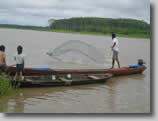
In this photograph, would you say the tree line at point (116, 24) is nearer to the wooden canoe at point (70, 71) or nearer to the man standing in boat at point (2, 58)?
the wooden canoe at point (70, 71)

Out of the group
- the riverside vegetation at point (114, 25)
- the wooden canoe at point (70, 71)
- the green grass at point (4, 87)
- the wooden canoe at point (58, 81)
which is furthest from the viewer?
the wooden canoe at point (70, 71)

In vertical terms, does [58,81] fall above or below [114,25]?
below

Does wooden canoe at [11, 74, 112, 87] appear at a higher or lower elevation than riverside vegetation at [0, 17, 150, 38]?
lower

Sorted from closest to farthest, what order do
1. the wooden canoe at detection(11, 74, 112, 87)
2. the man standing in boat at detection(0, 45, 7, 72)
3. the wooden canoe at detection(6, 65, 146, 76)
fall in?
1. the man standing in boat at detection(0, 45, 7, 72)
2. the wooden canoe at detection(11, 74, 112, 87)
3. the wooden canoe at detection(6, 65, 146, 76)

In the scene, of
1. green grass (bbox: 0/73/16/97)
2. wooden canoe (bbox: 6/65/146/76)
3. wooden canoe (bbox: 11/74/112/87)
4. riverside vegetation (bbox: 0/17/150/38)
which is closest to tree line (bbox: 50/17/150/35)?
riverside vegetation (bbox: 0/17/150/38)

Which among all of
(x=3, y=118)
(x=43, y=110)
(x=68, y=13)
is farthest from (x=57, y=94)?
(x=3, y=118)

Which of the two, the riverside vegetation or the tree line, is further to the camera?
the tree line

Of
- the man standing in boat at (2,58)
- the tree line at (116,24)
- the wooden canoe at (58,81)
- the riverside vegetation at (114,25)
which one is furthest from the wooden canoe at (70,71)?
the tree line at (116,24)

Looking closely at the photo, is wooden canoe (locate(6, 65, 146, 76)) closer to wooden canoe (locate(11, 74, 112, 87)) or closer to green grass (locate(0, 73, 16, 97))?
wooden canoe (locate(11, 74, 112, 87))

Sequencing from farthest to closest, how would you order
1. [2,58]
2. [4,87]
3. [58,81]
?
[58,81]
[2,58]
[4,87]

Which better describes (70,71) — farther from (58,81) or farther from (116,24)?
(116,24)

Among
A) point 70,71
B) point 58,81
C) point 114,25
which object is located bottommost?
point 58,81

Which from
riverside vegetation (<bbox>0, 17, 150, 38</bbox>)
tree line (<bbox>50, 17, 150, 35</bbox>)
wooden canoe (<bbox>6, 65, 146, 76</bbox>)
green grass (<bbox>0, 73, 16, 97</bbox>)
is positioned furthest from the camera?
wooden canoe (<bbox>6, 65, 146, 76</bbox>)

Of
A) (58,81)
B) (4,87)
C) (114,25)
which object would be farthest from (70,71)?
(4,87)
